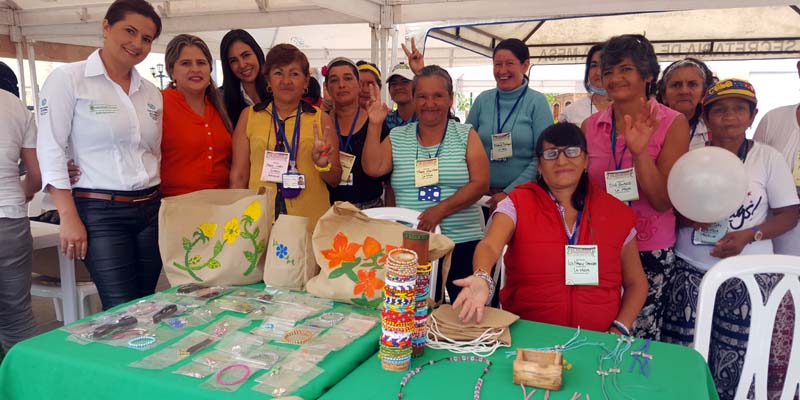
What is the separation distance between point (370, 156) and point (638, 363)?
1.51m

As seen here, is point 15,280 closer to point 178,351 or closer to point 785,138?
point 178,351

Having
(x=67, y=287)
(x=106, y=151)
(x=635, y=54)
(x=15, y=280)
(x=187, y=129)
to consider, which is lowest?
(x=67, y=287)

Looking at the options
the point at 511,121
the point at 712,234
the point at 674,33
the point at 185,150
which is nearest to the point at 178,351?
the point at 185,150

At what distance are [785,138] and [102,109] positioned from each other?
2.99 m

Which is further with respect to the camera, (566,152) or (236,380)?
(566,152)

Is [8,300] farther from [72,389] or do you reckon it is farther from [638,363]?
[638,363]

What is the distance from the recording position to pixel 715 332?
1984mm

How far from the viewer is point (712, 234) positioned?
2.03 meters

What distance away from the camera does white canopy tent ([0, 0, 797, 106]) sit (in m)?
4.22

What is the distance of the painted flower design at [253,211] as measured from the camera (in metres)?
1.74

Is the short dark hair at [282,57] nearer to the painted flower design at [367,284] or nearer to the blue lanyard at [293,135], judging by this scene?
the blue lanyard at [293,135]

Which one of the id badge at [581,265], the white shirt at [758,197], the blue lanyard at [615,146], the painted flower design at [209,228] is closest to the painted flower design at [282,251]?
the painted flower design at [209,228]

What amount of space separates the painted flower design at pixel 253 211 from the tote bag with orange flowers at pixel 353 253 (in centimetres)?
26

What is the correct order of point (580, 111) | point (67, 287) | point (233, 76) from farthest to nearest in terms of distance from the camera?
point (580, 111) → point (233, 76) → point (67, 287)
